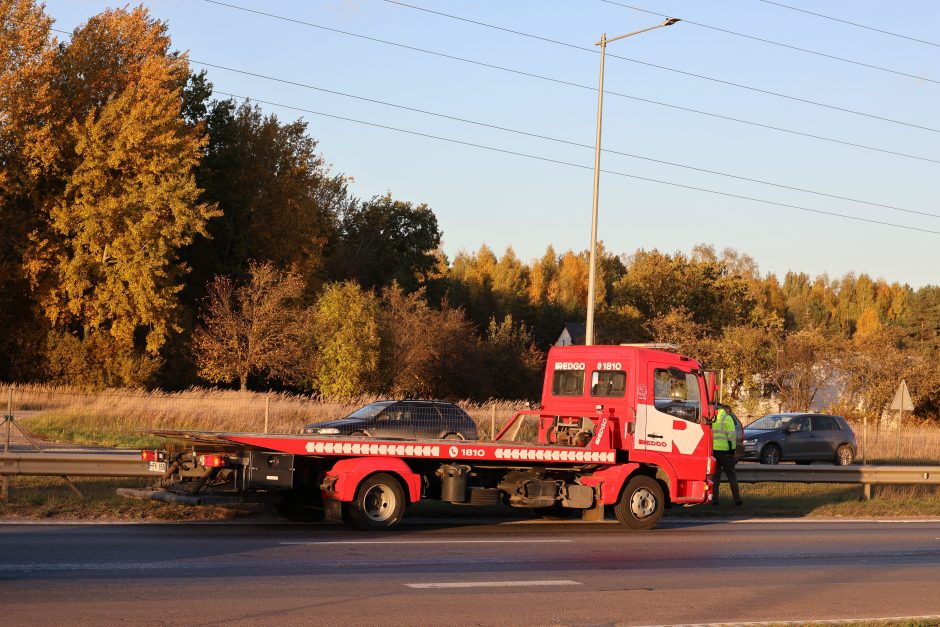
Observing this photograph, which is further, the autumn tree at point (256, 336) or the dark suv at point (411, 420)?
the autumn tree at point (256, 336)

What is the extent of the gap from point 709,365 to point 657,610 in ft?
162

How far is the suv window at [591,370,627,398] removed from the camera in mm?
16609

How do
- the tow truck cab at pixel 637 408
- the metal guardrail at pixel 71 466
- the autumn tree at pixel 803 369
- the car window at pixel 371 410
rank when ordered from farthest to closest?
the autumn tree at pixel 803 369
the car window at pixel 371 410
the tow truck cab at pixel 637 408
the metal guardrail at pixel 71 466

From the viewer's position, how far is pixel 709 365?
191 ft

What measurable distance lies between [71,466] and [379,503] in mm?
4370

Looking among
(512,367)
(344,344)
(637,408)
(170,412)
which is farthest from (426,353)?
(637,408)

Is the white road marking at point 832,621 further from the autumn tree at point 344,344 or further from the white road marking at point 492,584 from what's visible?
the autumn tree at point 344,344

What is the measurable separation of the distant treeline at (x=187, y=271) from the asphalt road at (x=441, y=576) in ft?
109

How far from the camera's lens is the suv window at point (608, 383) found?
54.5ft

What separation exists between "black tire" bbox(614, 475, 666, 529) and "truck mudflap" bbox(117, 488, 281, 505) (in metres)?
4.98

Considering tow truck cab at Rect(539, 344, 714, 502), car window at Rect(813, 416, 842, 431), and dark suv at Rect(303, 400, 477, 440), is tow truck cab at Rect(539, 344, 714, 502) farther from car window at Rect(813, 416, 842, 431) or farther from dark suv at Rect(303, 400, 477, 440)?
car window at Rect(813, 416, 842, 431)

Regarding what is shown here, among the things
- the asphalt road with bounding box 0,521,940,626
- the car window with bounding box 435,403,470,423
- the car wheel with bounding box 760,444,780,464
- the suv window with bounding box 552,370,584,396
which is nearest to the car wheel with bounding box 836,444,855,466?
the car wheel with bounding box 760,444,780,464

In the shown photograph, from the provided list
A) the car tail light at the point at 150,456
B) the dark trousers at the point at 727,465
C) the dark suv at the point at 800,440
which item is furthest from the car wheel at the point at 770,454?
the car tail light at the point at 150,456

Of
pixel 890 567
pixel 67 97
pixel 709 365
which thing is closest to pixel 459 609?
pixel 890 567
